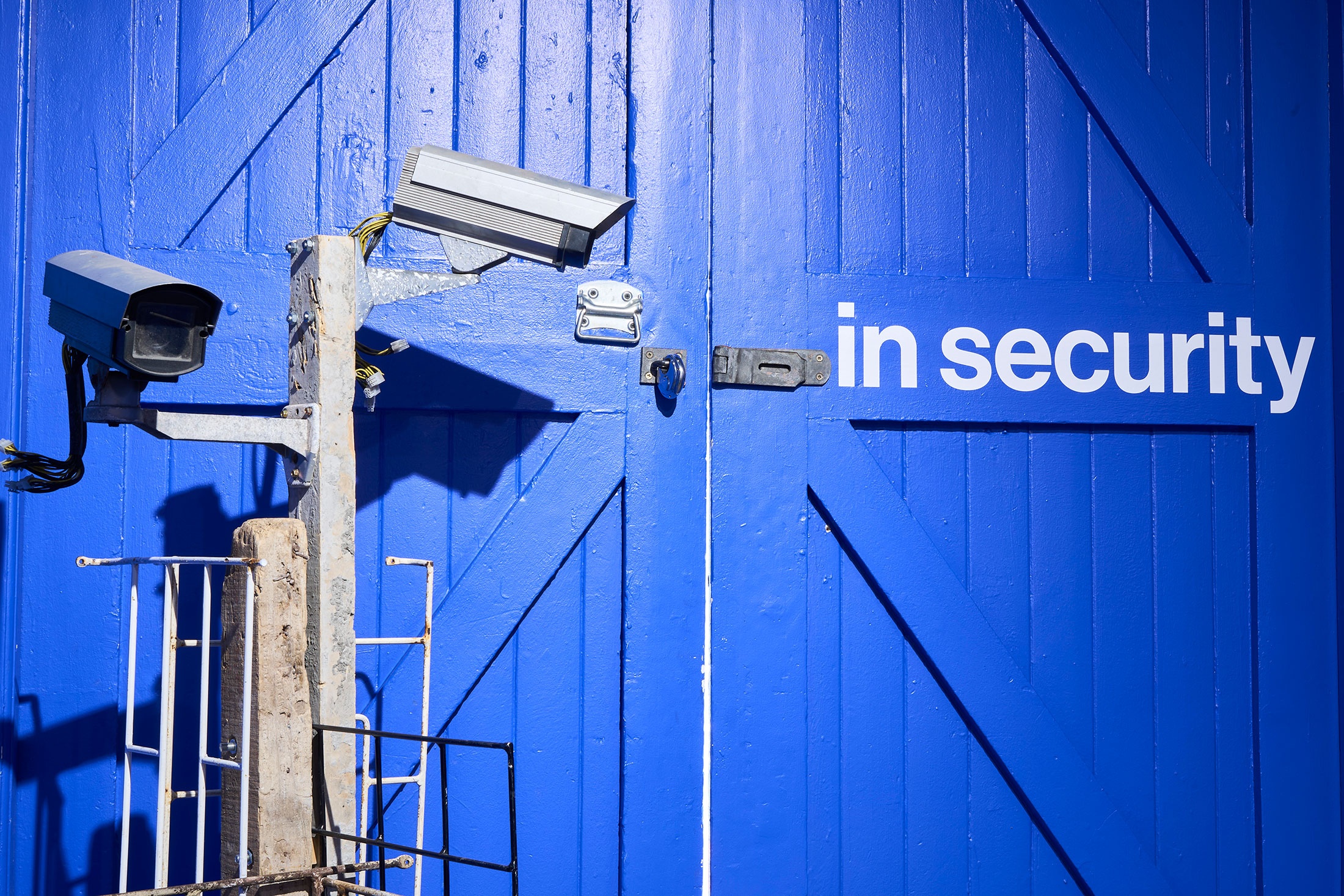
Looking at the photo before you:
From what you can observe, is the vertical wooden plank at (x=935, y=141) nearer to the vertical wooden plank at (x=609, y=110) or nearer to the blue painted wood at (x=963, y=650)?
the blue painted wood at (x=963, y=650)

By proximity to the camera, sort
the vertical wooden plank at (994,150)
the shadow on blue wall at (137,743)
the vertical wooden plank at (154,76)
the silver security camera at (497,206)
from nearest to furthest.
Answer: the silver security camera at (497,206) → the shadow on blue wall at (137,743) → the vertical wooden plank at (154,76) → the vertical wooden plank at (994,150)

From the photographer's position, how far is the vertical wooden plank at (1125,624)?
2994 mm

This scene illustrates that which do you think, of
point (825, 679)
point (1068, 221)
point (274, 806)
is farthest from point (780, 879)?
point (1068, 221)

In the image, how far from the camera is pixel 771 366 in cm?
290

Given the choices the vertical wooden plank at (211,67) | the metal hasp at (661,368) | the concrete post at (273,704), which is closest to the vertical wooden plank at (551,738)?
the metal hasp at (661,368)

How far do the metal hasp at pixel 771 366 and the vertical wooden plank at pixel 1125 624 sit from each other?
0.76m

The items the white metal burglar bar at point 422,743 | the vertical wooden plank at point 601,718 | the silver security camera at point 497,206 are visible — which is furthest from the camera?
Result: the vertical wooden plank at point 601,718

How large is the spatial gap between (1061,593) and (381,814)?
69.1 inches

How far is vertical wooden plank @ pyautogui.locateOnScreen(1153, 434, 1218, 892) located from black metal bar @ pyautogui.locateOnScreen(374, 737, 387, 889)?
1.89m

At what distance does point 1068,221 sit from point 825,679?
132cm

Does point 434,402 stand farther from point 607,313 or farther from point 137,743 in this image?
point 137,743

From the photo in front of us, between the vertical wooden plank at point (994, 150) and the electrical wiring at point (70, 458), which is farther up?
the vertical wooden plank at point (994, 150)

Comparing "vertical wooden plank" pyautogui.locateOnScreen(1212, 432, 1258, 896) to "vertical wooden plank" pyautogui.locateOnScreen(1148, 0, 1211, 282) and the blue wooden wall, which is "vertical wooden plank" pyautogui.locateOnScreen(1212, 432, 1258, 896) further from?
"vertical wooden plank" pyautogui.locateOnScreen(1148, 0, 1211, 282)

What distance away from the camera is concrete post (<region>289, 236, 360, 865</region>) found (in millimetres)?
2092
